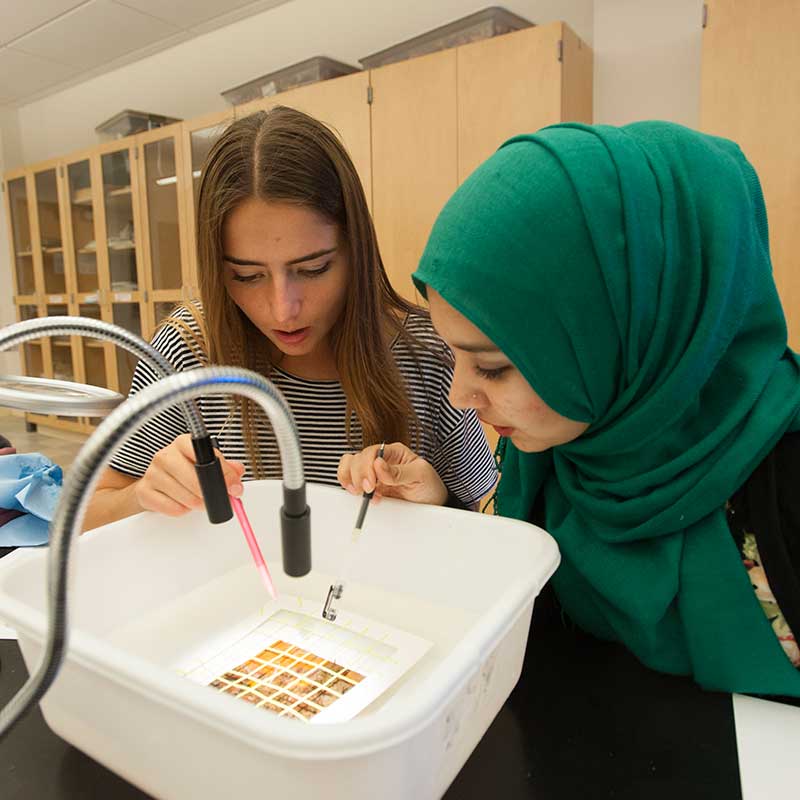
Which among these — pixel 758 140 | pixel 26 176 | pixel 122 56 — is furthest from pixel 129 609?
pixel 26 176

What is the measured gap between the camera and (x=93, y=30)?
3695mm

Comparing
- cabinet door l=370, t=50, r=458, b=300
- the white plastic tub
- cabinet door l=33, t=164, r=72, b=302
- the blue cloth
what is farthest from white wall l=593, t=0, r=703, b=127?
cabinet door l=33, t=164, r=72, b=302

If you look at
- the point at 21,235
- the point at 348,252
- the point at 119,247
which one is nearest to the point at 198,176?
the point at 119,247

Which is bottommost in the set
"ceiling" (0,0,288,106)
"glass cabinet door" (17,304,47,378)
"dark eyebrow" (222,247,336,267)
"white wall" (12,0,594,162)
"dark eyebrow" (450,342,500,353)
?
"glass cabinet door" (17,304,47,378)

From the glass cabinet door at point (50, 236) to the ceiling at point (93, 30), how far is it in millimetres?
728

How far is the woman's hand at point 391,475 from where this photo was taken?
829 millimetres

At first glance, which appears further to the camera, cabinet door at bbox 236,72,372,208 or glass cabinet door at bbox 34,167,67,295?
glass cabinet door at bbox 34,167,67,295

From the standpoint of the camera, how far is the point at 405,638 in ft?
2.41

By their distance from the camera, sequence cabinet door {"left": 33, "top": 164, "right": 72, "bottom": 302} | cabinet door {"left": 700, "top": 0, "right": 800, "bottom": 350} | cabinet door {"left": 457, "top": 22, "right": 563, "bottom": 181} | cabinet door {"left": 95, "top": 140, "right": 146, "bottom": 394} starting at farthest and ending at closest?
1. cabinet door {"left": 33, "top": 164, "right": 72, "bottom": 302}
2. cabinet door {"left": 95, "top": 140, "right": 146, "bottom": 394}
3. cabinet door {"left": 457, "top": 22, "right": 563, "bottom": 181}
4. cabinet door {"left": 700, "top": 0, "right": 800, "bottom": 350}

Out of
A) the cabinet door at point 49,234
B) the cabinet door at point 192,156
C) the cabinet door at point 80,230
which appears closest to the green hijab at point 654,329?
the cabinet door at point 192,156

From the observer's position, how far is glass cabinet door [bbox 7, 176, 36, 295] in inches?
197

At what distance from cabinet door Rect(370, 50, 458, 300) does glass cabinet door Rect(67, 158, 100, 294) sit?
254 cm

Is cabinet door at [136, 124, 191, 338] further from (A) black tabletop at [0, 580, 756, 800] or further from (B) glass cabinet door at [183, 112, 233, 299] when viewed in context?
(A) black tabletop at [0, 580, 756, 800]

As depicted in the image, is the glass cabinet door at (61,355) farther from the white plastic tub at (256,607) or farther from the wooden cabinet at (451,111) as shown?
the white plastic tub at (256,607)
